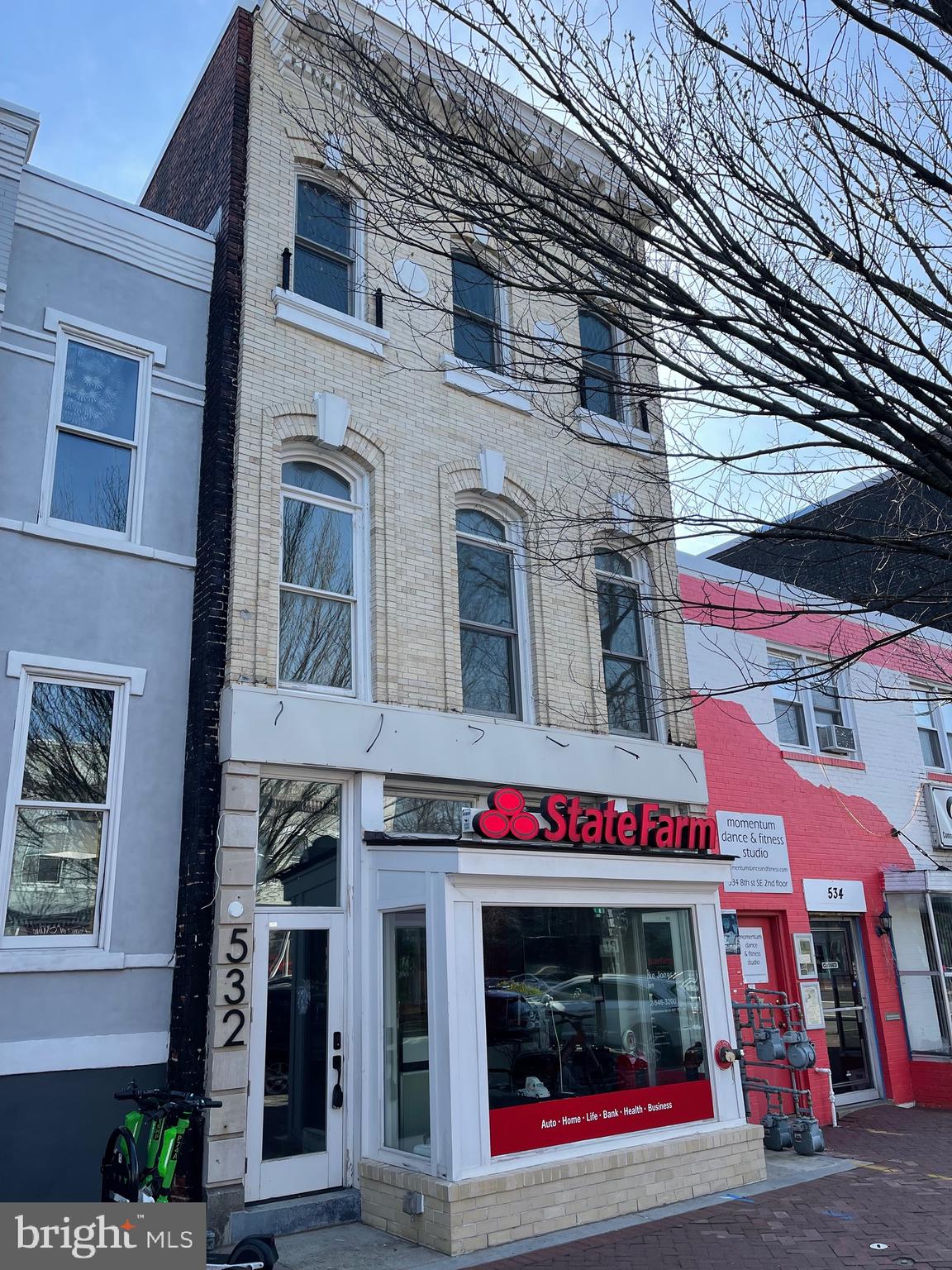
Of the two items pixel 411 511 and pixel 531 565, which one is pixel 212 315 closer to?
pixel 411 511

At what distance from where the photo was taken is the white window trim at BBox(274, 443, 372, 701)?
31.8 ft

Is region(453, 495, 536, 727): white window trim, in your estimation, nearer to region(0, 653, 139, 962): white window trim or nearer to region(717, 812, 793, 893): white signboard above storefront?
region(717, 812, 793, 893): white signboard above storefront

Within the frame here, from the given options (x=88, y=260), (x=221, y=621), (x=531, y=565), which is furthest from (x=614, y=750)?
(x=88, y=260)

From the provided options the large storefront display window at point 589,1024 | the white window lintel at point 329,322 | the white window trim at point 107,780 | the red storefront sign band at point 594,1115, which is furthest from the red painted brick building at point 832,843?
the white window trim at point 107,780

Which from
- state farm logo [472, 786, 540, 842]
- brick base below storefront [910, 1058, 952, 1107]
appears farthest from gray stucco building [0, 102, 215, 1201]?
brick base below storefront [910, 1058, 952, 1107]

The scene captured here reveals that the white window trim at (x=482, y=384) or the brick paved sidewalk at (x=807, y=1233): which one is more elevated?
the white window trim at (x=482, y=384)

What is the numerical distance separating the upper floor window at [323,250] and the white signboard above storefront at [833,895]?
31.4 ft

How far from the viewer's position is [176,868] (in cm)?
848

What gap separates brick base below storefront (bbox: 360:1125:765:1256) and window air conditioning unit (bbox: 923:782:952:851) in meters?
8.46

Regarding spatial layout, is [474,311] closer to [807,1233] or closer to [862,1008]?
[807,1233]

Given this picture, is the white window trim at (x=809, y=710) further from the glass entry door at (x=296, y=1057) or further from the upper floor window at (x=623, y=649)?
the glass entry door at (x=296, y=1057)

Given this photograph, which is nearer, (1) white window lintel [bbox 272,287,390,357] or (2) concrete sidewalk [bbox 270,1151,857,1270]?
(2) concrete sidewalk [bbox 270,1151,857,1270]

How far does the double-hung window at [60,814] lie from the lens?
25.8ft

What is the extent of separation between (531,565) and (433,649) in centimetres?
152
